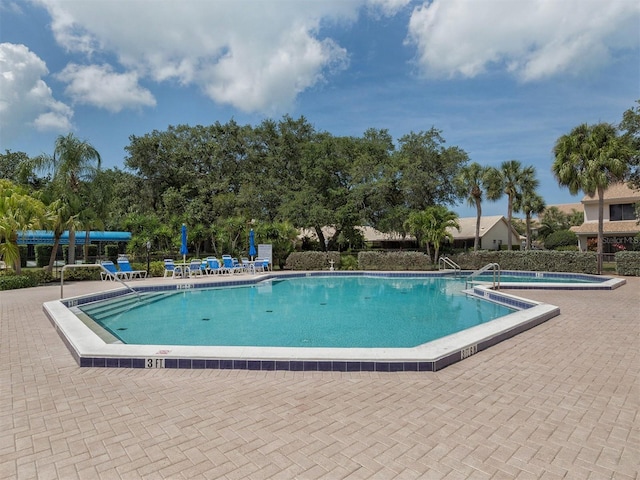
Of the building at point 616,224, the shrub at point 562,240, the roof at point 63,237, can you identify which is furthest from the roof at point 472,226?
the roof at point 63,237

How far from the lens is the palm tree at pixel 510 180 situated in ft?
83.8

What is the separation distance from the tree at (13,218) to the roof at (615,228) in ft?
110

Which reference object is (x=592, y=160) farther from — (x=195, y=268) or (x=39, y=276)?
(x=39, y=276)

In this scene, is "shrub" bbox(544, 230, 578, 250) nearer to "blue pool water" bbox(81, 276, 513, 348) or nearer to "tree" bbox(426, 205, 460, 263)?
"tree" bbox(426, 205, 460, 263)

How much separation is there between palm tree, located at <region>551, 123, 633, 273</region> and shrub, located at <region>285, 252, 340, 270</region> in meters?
13.3

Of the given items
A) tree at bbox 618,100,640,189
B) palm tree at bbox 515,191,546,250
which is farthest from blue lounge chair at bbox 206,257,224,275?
tree at bbox 618,100,640,189

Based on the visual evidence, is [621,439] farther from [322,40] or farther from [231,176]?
[231,176]

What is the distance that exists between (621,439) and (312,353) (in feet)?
10.7

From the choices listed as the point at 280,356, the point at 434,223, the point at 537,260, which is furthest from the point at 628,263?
the point at 280,356

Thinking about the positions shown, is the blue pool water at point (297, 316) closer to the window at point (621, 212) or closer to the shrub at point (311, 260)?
the shrub at point (311, 260)

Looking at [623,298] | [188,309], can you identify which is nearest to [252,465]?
[188,309]

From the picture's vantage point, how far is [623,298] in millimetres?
11570

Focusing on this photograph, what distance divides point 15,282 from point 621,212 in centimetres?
3646

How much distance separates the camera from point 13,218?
13.9 m
